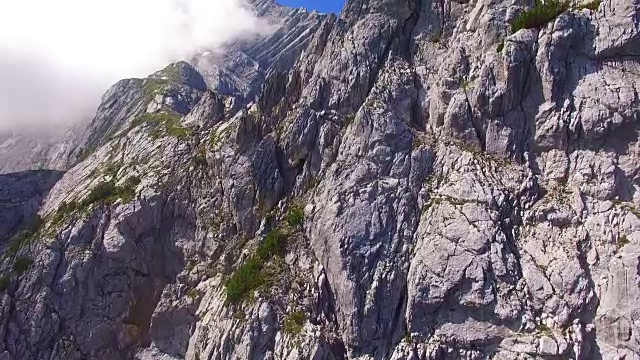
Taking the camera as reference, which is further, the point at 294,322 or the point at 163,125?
the point at 163,125

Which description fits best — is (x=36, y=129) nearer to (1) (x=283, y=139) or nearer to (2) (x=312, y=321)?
(1) (x=283, y=139)

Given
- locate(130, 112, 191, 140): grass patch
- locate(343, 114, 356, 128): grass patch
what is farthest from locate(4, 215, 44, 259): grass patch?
locate(343, 114, 356, 128): grass patch

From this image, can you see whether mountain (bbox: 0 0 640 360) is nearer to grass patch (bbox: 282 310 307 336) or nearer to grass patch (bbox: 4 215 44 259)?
grass patch (bbox: 282 310 307 336)

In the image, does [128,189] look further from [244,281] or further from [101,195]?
[244,281]

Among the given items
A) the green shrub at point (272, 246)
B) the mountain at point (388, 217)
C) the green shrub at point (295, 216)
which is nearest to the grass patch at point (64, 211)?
the mountain at point (388, 217)

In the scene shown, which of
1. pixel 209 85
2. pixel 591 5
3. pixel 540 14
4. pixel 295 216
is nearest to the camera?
pixel 591 5

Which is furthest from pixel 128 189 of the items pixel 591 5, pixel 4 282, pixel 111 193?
pixel 591 5
